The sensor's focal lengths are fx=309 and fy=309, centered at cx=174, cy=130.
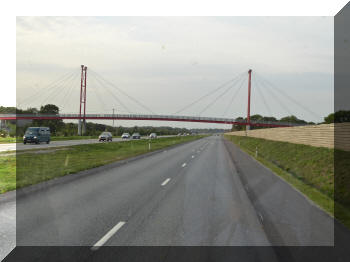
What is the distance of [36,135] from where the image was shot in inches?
1411

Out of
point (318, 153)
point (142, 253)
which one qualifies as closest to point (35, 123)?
Result: point (318, 153)

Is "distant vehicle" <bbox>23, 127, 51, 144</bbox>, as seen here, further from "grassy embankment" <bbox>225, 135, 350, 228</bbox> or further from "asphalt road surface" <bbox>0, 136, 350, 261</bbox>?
"grassy embankment" <bbox>225, 135, 350, 228</bbox>

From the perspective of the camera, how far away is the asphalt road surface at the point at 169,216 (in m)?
5.24

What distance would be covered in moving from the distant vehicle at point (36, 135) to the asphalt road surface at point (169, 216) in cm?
2750

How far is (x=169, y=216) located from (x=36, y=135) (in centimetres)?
3326

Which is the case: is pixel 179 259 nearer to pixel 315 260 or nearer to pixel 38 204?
pixel 315 260

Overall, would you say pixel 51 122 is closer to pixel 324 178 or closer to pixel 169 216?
pixel 324 178

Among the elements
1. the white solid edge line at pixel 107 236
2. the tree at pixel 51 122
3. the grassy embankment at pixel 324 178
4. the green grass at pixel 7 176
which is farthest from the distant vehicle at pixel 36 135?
the tree at pixel 51 122

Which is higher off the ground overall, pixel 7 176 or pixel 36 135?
pixel 36 135

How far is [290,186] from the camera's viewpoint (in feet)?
35.9

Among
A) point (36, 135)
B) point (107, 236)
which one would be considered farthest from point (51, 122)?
point (107, 236)

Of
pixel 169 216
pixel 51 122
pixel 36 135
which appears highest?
pixel 51 122

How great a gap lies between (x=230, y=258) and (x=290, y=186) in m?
7.21

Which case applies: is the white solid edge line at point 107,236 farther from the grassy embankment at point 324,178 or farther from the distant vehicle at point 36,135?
the distant vehicle at point 36,135
